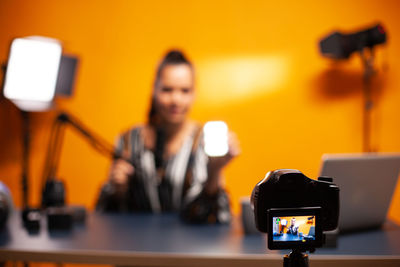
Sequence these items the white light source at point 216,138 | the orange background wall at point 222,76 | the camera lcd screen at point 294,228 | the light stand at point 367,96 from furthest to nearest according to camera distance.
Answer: the orange background wall at point 222,76
the light stand at point 367,96
the white light source at point 216,138
the camera lcd screen at point 294,228

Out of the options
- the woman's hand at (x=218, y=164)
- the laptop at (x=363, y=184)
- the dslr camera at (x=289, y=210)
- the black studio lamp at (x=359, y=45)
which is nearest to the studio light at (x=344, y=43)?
the black studio lamp at (x=359, y=45)

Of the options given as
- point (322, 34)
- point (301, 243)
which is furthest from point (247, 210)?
point (322, 34)

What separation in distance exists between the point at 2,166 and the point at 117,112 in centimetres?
96

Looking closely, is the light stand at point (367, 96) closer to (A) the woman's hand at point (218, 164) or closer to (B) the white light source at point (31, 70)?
(A) the woman's hand at point (218, 164)

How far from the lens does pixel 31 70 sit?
1.93 m

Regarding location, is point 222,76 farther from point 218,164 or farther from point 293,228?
point 293,228

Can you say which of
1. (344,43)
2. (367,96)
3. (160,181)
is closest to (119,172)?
(160,181)

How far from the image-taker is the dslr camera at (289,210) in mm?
747

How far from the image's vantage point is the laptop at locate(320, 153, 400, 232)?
1.16 metres

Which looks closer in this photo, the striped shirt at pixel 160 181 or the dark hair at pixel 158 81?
the striped shirt at pixel 160 181

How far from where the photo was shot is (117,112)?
3.07m

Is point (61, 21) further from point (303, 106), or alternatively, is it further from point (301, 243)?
point (301, 243)

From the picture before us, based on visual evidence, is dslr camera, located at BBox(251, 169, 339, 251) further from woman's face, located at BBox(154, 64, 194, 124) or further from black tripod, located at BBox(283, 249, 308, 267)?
woman's face, located at BBox(154, 64, 194, 124)

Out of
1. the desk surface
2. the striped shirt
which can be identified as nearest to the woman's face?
the striped shirt
